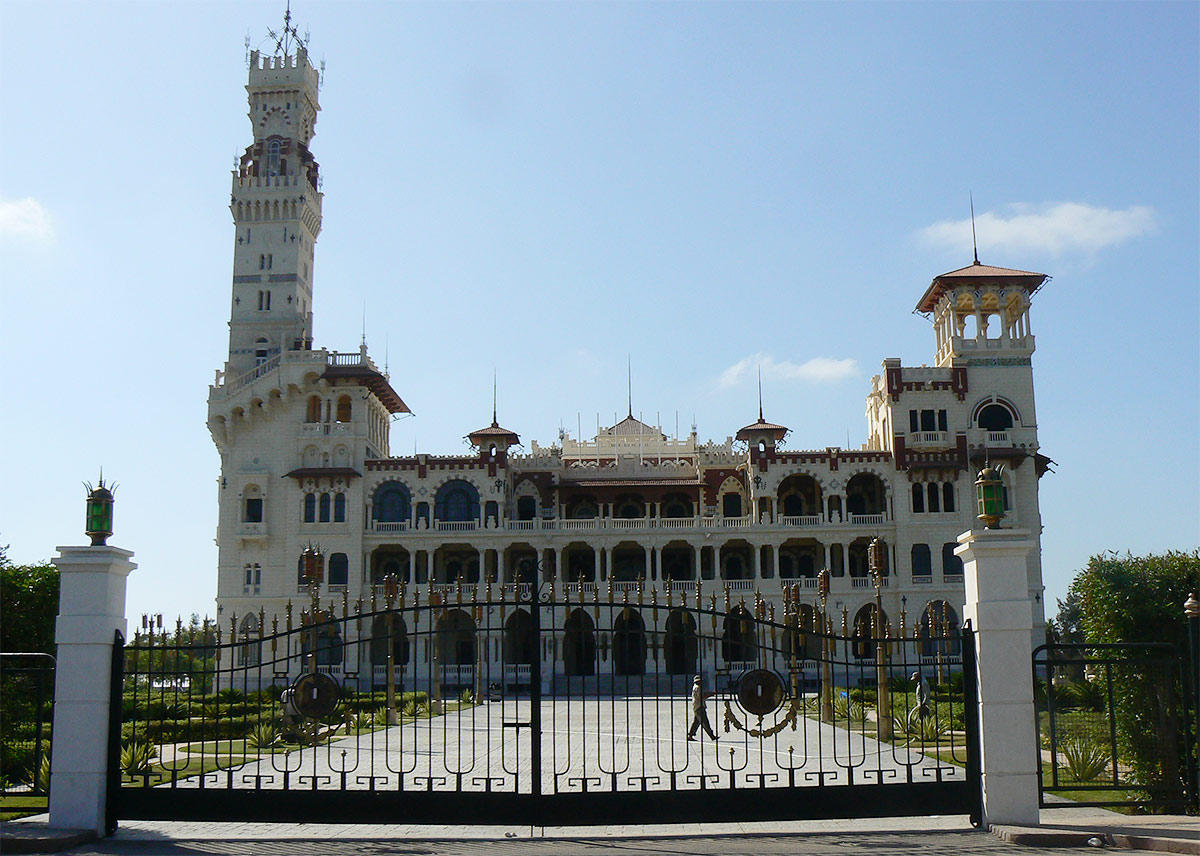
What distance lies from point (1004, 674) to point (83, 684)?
1014 cm

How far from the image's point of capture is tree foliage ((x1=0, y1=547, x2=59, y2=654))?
25109 millimetres

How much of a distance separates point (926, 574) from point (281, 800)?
51048mm

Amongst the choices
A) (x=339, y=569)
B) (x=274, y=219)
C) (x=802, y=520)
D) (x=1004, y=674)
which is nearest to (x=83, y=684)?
(x=1004, y=674)

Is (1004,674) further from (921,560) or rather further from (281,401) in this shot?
(281,401)

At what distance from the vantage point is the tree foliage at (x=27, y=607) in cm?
2511

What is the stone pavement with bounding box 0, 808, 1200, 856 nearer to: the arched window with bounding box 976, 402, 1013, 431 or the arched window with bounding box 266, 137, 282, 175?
the arched window with bounding box 976, 402, 1013, 431

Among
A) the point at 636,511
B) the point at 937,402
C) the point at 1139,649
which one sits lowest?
the point at 1139,649

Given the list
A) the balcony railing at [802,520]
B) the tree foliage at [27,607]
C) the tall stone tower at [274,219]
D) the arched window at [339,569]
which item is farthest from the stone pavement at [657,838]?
the tall stone tower at [274,219]

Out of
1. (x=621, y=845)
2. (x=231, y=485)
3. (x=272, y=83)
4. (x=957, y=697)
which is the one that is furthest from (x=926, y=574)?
(x=621, y=845)

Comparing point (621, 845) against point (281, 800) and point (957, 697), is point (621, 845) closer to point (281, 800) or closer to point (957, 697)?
point (281, 800)

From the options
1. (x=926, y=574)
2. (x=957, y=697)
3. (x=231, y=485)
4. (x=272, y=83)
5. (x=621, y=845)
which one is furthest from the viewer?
(x=272, y=83)

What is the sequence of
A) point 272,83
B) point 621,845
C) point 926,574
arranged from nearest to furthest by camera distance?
point 621,845
point 926,574
point 272,83

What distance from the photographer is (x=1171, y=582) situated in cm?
1495

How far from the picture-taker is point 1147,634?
588 inches
